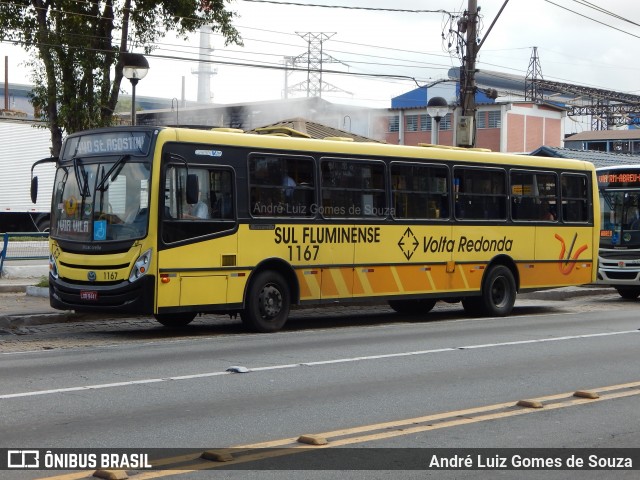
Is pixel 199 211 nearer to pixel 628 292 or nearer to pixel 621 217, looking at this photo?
pixel 621 217

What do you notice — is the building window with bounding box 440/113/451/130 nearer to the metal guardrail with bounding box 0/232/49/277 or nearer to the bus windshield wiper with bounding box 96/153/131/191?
the metal guardrail with bounding box 0/232/49/277

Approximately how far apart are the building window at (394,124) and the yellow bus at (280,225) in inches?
2121

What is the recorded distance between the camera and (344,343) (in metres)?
15.2

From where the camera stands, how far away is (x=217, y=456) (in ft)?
24.6

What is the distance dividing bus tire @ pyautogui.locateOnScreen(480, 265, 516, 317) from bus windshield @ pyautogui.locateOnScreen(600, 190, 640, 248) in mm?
6092

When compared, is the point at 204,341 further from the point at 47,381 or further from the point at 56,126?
the point at 56,126

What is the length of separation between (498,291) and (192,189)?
25.0 ft

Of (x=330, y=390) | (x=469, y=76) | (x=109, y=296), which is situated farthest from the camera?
(x=469, y=76)

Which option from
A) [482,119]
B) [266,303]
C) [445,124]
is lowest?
[266,303]

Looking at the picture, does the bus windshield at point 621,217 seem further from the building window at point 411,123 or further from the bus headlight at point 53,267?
the building window at point 411,123

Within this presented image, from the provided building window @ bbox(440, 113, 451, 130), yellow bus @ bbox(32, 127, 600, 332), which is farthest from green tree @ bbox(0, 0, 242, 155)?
building window @ bbox(440, 113, 451, 130)

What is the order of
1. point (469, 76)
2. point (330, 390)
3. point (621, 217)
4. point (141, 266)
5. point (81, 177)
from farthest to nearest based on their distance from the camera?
1. point (469, 76)
2. point (621, 217)
3. point (81, 177)
4. point (141, 266)
5. point (330, 390)

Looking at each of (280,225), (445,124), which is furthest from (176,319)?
(445,124)

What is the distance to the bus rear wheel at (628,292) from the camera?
86.7 ft
